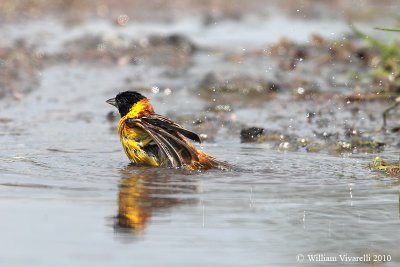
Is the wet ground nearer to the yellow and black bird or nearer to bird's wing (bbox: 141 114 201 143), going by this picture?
the yellow and black bird

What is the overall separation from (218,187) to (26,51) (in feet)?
24.9

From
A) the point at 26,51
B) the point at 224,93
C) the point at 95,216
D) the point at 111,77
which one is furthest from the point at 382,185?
the point at 26,51

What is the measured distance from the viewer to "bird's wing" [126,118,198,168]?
802cm

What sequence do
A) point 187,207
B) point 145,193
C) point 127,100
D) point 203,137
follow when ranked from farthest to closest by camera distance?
point 203,137
point 127,100
point 145,193
point 187,207

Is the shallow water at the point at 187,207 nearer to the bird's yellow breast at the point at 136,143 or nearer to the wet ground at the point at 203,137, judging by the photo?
the wet ground at the point at 203,137

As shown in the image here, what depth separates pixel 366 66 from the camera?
45.4 feet

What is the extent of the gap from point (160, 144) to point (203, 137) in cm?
204

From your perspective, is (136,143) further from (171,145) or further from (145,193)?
(145,193)

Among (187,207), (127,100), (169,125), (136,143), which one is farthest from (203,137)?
(187,207)

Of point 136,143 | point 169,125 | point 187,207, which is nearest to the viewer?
point 187,207

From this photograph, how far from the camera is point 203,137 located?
396 inches

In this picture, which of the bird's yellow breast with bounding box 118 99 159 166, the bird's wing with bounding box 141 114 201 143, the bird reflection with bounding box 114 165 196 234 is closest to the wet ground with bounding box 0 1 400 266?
the bird reflection with bounding box 114 165 196 234

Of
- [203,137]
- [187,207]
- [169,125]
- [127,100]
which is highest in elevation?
[127,100]

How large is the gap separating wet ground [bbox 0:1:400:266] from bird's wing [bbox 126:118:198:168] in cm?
16
